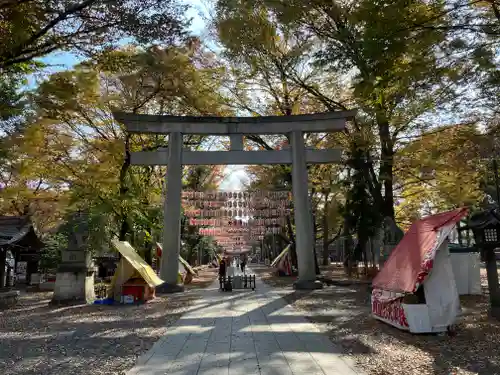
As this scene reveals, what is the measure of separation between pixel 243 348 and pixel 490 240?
21.6 ft

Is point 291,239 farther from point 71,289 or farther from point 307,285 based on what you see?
point 71,289

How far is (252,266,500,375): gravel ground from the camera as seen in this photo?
5.59 m

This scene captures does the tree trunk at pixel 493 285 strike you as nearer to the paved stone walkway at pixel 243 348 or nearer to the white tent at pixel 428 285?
the white tent at pixel 428 285

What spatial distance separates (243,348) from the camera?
6711 millimetres

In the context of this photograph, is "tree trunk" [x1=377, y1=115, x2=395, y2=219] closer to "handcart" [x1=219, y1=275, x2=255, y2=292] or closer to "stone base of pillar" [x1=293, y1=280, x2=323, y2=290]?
"stone base of pillar" [x1=293, y1=280, x2=323, y2=290]

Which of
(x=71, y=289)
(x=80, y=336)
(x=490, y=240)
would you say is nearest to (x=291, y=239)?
(x=71, y=289)

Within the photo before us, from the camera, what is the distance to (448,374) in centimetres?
530

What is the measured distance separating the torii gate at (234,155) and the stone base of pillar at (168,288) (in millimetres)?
39

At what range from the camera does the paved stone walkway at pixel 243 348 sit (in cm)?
552

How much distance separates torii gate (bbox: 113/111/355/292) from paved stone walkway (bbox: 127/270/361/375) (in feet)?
19.3

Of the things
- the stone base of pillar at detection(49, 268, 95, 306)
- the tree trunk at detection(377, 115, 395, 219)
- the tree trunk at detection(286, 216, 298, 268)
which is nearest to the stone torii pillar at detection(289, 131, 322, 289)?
the tree trunk at detection(377, 115, 395, 219)

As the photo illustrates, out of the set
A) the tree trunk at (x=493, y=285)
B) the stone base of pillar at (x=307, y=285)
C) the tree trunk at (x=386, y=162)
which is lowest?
the stone base of pillar at (x=307, y=285)

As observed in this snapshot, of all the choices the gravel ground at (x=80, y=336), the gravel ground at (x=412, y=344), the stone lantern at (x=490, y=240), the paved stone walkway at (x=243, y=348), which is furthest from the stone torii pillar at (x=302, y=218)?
the stone lantern at (x=490, y=240)

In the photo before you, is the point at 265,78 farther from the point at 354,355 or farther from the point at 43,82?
the point at 354,355
